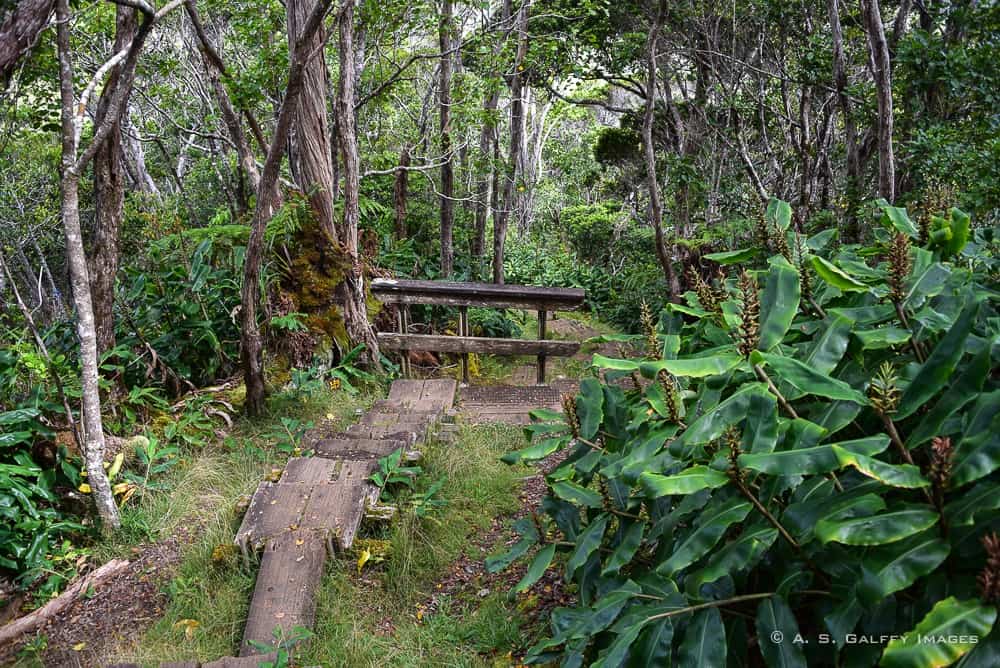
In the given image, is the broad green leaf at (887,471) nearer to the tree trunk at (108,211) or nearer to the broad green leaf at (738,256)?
the broad green leaf at (738,256)

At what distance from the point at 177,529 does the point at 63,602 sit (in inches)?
28.1

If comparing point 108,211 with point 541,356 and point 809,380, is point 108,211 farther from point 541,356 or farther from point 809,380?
point 809,380

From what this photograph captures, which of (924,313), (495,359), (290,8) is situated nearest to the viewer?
(924,313)

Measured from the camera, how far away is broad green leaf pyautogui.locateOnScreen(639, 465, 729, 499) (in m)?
1.72

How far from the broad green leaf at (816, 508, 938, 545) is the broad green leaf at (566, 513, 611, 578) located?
0.92 meters

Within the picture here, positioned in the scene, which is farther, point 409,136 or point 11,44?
point 409,136

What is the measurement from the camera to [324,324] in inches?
277

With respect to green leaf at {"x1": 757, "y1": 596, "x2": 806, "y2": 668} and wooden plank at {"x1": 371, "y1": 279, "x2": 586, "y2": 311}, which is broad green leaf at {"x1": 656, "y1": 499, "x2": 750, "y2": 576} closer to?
green leaf at {"x1": 757, "y1": 596, "x2": 806, "y2": 668}

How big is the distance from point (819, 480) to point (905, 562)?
1.31ft

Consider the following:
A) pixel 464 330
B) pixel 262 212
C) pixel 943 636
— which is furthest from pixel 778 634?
pixel 464 330

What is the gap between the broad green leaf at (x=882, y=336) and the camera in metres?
1.90

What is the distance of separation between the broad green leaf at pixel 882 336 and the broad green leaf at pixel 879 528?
0.53 m

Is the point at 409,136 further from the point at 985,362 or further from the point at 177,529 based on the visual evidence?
the point at 985,362

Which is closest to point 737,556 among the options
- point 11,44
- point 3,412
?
point 11,44
